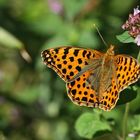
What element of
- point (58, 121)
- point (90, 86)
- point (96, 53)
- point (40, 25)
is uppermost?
point (40, 25)

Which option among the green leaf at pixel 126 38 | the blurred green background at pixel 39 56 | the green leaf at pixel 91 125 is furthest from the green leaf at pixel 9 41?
the green leaf at pixel 126 38

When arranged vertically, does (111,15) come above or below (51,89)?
above

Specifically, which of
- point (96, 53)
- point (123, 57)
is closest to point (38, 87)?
point (96, 53)

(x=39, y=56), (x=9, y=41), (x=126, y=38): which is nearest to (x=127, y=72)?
(x=126, y=38)

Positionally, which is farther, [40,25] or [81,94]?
[40,25]

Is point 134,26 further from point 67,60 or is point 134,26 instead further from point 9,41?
point 9,41

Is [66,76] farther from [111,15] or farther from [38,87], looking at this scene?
[111,15]

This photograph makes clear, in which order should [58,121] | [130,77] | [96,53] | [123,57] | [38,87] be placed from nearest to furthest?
[130,77]
[123,57]
[96,53]
[58,121]
[38,87]
